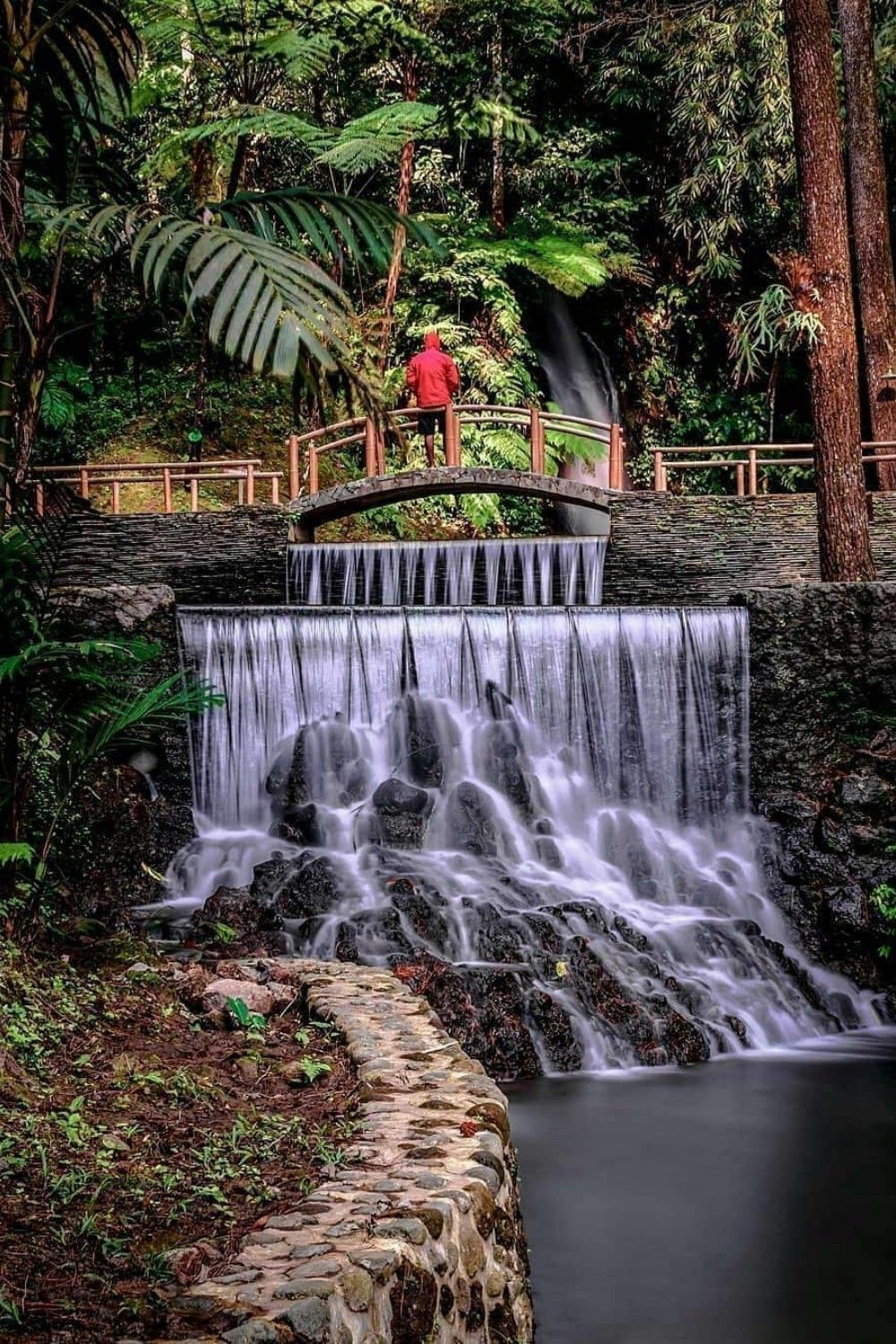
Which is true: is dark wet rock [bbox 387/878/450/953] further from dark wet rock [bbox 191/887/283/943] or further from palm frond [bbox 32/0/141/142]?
palm frond [bbox 32/0/141/142]

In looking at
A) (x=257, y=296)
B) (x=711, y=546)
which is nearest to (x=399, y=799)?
(x=711, y=546)

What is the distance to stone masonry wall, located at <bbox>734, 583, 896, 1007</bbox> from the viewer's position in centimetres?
973

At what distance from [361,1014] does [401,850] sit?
4.82 m

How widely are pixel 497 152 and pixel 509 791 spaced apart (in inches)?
557

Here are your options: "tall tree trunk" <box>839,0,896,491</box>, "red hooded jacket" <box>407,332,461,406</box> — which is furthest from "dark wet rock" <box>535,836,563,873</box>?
"tall tree trunk" <box>839,0,896,491</box>

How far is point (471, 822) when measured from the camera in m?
10.1

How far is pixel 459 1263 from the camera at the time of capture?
10.00 feet

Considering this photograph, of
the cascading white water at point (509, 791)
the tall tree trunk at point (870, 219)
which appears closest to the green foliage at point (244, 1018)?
the cascading white water at point (509, 791)

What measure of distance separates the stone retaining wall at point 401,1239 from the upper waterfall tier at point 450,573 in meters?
10.2

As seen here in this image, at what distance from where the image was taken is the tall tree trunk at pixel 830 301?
11398mm

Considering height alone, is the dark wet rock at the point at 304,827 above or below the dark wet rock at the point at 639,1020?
above

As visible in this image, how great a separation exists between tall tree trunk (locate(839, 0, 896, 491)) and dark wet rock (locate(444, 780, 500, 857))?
8433 mm

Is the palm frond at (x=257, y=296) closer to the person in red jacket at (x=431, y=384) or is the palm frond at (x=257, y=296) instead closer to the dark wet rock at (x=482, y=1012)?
the dark wet rock at (x=482, y=1012)

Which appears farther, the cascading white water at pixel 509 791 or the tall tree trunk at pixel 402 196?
the tall tree trunk at pixel 402 196
